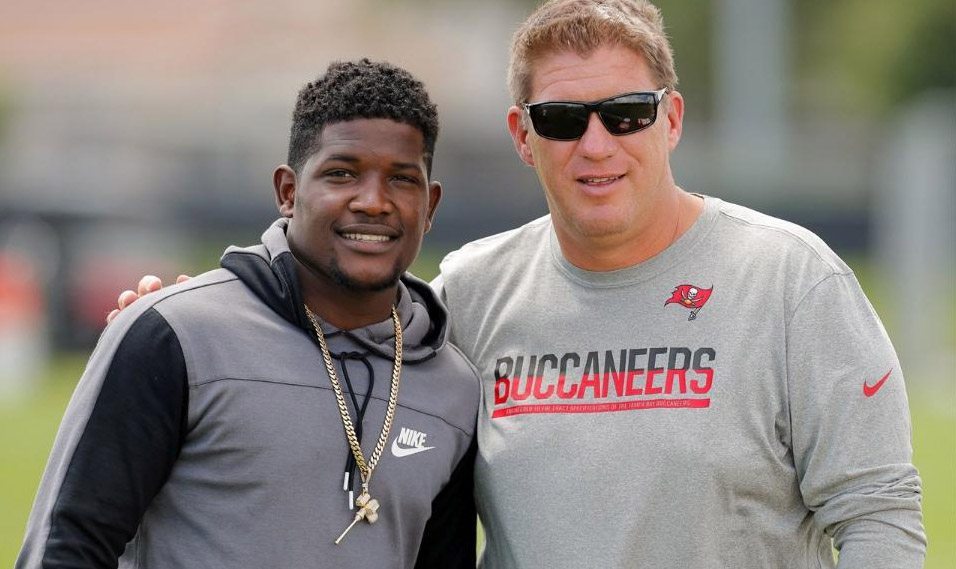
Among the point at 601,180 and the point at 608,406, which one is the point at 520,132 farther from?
the point at 608,406

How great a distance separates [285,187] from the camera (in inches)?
144

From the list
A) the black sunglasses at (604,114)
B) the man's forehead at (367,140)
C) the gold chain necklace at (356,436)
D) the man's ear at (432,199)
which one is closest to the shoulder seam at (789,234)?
the black sunglasses at (604,114)

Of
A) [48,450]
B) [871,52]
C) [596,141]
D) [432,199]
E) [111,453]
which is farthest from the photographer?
[871,52]

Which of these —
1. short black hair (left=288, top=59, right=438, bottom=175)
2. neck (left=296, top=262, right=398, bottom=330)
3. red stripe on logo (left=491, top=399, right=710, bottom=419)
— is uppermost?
short black hair (left=288, top=59, right=438, bottom=175)

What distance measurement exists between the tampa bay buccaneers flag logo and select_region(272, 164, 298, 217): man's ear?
0.94m

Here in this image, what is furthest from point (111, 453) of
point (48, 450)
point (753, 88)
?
point (753, 88)

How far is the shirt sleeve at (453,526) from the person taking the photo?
3686 mm

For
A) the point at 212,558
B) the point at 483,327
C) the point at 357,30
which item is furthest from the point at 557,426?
the point at 357,30

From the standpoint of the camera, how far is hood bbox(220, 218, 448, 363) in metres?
3.49

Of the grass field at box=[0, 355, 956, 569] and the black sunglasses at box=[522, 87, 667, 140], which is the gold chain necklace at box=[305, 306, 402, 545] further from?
the grass field at box=[0, 355, 956, 569]

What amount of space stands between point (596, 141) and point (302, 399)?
36.6 inches

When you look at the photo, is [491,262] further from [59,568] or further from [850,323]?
[59,568]

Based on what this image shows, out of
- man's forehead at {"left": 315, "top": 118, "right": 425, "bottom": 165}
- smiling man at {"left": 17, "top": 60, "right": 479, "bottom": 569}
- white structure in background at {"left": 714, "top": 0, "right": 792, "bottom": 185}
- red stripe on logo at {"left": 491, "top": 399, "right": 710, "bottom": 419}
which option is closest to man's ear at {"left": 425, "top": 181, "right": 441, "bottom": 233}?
smiling man at {"left": 17, "top": 60, "right": 479, "bottom": 569}

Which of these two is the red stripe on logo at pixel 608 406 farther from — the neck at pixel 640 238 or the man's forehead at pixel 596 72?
the man's forehead at pixel 596 72
